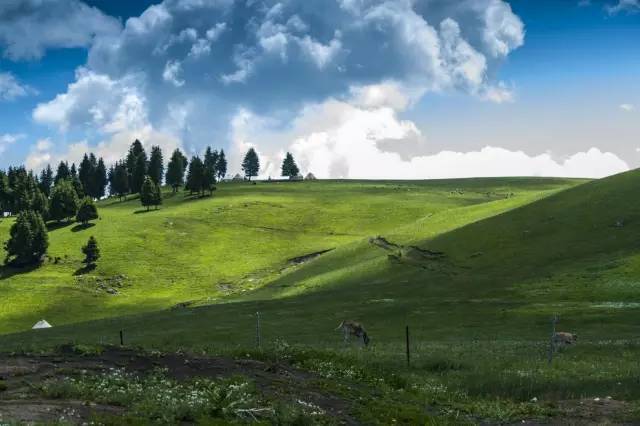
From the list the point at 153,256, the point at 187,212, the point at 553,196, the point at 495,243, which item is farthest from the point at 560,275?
the point at 187,212

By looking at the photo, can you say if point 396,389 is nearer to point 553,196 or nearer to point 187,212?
point 553,196

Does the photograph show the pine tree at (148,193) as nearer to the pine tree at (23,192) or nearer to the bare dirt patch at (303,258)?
the pine tree at (23,192)

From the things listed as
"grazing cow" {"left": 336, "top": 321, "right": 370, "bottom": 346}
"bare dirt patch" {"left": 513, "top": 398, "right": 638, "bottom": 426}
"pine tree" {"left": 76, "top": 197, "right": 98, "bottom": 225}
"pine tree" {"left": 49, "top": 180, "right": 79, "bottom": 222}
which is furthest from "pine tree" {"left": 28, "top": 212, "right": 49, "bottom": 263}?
"bare dirt patch" {"left": 513, "top": 398, "right": 638, "bottom": 426}

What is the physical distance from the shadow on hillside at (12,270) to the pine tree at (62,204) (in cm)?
3532

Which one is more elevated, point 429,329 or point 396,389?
point 396,389

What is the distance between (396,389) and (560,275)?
178 ft

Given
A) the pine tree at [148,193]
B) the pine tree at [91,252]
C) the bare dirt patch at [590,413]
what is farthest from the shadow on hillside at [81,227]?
the bare dirt patch at [590,413]

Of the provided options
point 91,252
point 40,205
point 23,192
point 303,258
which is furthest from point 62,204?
point 303,258

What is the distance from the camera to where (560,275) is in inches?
2781

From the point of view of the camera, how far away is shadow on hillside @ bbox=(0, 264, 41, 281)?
119 meters

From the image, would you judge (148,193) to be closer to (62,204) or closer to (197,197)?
(197,197)

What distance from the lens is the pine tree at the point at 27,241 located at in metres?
124

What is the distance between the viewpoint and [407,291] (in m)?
75.6

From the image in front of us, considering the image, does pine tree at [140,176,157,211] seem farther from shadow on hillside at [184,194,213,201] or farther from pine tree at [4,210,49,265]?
pine tree at [4,210,49,265]
